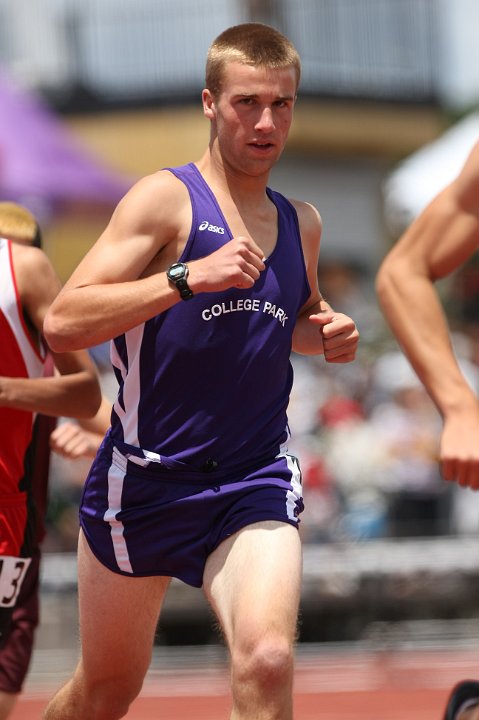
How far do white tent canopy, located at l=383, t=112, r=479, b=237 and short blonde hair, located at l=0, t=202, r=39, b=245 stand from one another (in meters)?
8.64

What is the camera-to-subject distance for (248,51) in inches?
209

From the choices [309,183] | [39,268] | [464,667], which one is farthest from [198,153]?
[39,268]

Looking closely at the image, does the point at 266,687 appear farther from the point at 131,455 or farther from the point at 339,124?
the point at 339,124

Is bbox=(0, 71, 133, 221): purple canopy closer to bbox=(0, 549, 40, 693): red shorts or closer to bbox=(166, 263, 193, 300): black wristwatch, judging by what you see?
bbox=(0, 549, 40, 693): red shorts

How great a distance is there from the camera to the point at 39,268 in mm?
5934

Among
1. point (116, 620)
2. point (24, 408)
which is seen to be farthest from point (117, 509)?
point (24, 408)

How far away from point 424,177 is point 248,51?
31.3 feet

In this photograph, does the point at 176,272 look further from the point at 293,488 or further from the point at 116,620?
the point at 116,620

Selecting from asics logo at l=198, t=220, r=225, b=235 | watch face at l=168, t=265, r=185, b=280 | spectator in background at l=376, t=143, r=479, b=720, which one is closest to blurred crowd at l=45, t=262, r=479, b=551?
asics logo at l=198, t=220, r=225, b=235

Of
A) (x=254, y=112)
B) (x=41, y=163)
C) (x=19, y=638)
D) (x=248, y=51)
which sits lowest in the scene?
(x=41, y=163)

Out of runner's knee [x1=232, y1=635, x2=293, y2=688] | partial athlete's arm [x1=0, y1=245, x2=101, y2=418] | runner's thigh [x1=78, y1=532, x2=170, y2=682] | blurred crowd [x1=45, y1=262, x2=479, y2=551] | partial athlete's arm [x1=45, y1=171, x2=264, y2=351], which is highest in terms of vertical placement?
partial athlete's arm [x1=45, y1=171, x2=264, y2=351]

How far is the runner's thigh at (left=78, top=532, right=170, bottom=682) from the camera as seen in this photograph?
5.31 meters

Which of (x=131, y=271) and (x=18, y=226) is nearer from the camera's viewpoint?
(x=131, y=271)

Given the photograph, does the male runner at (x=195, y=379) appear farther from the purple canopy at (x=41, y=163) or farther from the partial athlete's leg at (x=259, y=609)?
the purple canopy at (x=41, y=163)
